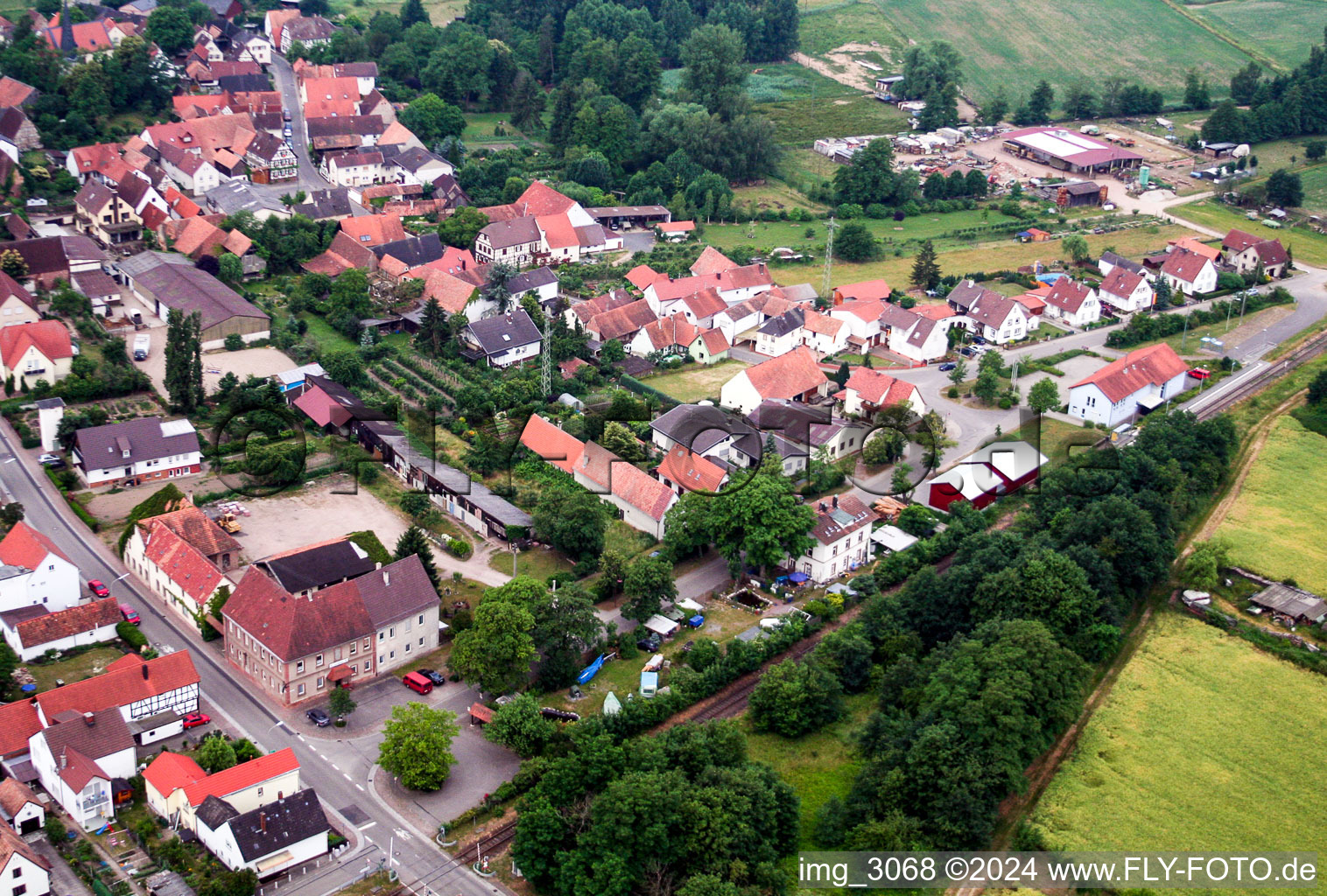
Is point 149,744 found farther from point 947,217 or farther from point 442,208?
point 947,217

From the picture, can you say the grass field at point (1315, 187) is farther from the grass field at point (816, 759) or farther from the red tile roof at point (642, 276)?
the grass field at point (816, 759)

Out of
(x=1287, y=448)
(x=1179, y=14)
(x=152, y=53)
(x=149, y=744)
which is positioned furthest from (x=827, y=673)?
(x=1179, y=14)

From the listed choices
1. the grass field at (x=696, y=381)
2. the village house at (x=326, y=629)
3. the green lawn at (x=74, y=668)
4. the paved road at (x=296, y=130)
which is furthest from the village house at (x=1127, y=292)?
the green lawn at (x=74, y=668)

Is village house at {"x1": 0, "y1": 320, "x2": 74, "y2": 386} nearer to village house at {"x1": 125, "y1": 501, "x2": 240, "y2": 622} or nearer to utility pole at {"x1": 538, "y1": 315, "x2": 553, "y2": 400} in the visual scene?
village house at {"x1": 125, "y1": 501, "x2": 240, "y2": 622}

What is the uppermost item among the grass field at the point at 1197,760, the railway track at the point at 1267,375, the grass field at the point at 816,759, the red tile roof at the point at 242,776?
the railway track at the point at 1267,375

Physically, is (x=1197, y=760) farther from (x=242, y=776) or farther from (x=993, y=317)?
(x=993, y=317)

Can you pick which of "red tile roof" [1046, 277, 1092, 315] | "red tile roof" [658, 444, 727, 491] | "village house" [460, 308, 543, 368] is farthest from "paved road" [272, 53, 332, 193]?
"red tile roof" [1046, 277, 1092, 315]

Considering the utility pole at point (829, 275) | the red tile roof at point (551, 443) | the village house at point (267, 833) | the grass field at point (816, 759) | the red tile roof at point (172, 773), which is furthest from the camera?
the utility pole at point (829, 275)
